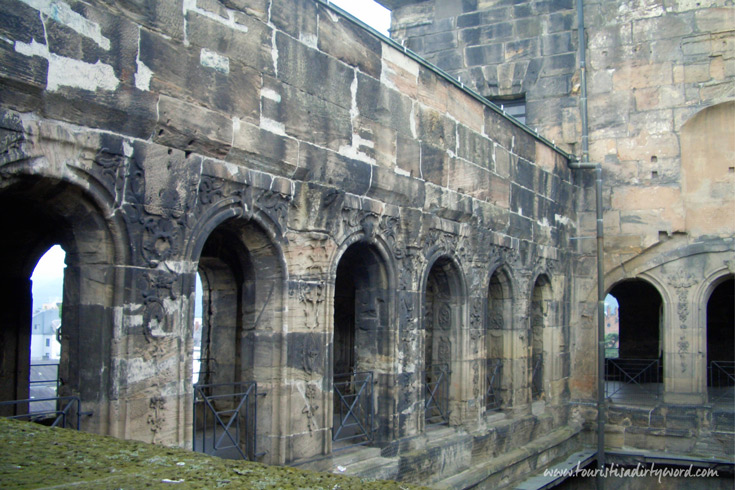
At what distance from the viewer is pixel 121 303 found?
482cm

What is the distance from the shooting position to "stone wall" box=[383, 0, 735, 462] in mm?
12398

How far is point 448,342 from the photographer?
30.3ft

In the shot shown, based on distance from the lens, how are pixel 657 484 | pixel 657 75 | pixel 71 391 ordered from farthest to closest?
1. pixel 657 75
2. pixel 657 484
3. pixel 71 391

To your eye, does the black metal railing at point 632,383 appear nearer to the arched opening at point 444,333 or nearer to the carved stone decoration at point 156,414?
the arched opening at point 444,333

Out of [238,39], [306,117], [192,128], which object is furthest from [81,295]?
[306,117]

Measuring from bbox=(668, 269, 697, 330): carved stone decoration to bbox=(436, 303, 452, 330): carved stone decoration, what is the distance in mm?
5170

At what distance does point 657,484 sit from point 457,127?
6.96 m

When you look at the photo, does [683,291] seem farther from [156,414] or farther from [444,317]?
[156,414]

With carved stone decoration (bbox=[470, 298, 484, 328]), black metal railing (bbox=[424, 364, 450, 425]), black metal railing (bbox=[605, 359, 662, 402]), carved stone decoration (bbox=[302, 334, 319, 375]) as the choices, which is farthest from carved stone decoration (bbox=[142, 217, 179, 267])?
black metal railing (bbox=[605, 359, 662, 402])

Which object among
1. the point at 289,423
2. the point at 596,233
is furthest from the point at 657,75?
the point at 289,423

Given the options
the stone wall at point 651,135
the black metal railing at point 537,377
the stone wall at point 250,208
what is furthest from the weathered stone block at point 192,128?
the stone wall at point 651,135

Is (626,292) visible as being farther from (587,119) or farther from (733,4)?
(733,4)

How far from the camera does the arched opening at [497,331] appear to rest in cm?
1069

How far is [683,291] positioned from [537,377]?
9.58ft
